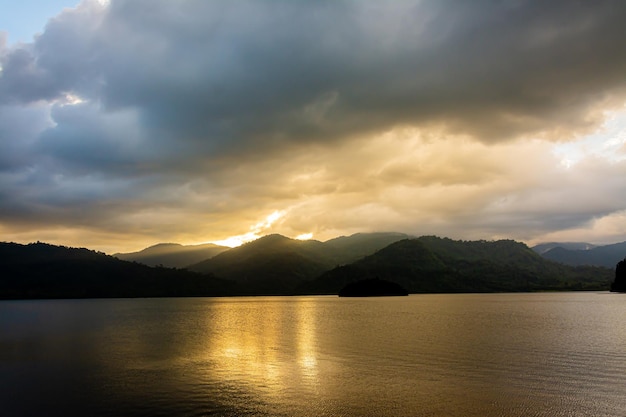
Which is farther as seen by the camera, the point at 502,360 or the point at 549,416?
the point at 502,360

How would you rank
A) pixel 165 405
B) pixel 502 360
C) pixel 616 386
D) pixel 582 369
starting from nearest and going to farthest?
1. pixel 165 405
2. pixel 616 386
3. pixel 582 369
4. pixel 502 360

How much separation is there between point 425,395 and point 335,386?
10500mm

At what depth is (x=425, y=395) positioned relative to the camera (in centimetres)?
4838

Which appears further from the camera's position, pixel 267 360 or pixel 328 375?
pixel 267 360

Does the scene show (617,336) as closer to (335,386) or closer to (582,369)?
(582,369)

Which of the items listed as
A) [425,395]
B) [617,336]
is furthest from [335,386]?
[617,336]

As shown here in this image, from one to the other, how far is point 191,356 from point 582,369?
2382 inches

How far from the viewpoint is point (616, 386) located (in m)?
50.9

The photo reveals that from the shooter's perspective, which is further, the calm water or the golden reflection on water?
the golden reflection on water

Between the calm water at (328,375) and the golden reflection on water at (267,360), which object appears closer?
the calm water at (328,375)

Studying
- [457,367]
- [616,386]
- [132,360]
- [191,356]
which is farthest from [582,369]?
[132,360]

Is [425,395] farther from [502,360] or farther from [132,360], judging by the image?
[132,360]

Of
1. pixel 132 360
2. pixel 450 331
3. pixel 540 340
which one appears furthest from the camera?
pixel 450 331

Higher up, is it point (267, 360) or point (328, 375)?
point (328, 375)
